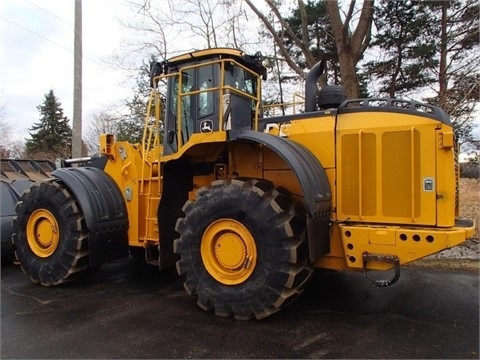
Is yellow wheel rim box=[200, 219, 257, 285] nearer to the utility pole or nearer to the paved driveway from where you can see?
the paved driveway

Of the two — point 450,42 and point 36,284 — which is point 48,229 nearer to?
point 36,284

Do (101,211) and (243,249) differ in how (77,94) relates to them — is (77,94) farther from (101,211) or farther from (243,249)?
(243,249)

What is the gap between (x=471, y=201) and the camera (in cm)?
1041

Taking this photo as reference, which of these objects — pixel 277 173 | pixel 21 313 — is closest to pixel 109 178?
pixel 21 313

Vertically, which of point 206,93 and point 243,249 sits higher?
point 206,93

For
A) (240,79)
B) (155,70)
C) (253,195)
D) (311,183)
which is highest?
(155,70)

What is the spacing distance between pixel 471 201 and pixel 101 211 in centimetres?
916

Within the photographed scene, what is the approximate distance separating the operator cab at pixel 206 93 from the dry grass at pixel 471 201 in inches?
201

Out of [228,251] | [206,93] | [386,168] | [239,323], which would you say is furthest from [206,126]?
[239,323]

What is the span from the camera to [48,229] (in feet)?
18.1

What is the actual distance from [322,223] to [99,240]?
9.28 feet

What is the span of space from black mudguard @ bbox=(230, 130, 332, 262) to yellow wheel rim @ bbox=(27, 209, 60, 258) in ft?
9.50

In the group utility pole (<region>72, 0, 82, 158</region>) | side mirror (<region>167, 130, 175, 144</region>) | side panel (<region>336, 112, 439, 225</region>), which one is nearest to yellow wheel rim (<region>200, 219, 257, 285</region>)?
side panel (<region>336, 112, 439, 225</region>)

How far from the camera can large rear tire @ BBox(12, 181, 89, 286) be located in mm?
5258
